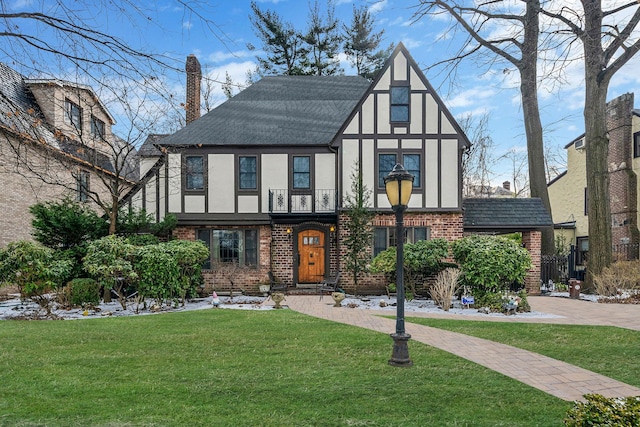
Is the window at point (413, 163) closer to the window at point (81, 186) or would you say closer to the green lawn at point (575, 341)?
the green lawn at point (575, 341)

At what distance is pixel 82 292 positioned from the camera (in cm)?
1136

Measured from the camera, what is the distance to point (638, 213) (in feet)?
65.3

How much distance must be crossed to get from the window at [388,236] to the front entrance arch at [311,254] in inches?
80.5

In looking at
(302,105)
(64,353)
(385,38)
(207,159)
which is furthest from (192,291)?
(385,38)

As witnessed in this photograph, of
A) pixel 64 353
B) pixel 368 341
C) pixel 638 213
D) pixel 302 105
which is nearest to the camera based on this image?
pixel 64 353

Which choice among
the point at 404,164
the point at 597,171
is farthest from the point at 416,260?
the point at 597,171

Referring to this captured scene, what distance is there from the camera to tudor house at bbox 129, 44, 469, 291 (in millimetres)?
14617

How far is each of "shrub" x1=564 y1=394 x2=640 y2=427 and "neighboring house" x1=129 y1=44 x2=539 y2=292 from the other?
11591 mm

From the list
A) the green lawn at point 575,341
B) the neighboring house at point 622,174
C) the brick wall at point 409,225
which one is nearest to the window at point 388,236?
the brick wall at point 409,225

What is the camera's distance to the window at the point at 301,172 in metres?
15.5

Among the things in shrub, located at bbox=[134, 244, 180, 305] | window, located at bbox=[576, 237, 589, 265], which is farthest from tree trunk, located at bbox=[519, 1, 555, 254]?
shrub, located at bbox=[134, 244, 180, 305]

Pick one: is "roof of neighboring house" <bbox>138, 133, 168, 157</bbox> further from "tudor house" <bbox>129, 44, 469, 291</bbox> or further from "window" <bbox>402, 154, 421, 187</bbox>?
"window" <bbox>402, 154, 421, 187</bbox>

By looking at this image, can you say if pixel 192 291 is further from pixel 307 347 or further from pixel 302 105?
pixel 302 105

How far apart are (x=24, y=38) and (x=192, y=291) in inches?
421
